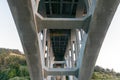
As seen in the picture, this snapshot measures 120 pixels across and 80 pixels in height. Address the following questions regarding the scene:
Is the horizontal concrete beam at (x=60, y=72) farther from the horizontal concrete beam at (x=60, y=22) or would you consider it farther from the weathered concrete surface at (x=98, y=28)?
the horizontal concrete beam at (x=60, y=22)

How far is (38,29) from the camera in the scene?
1079 centimetres

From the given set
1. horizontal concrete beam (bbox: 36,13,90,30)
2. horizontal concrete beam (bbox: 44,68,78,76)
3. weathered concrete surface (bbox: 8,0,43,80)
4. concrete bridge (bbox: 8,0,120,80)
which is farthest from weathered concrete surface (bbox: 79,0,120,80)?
horizontal concrete beam (bbox: 44,68,78,76)

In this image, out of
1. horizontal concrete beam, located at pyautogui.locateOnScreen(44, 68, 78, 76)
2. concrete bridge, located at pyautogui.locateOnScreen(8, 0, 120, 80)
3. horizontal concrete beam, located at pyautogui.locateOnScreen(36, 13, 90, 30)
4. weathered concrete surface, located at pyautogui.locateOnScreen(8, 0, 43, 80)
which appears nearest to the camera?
weathered concrete surface, located at pyautogui.locateOnScreen(8, 0, 43, 80)

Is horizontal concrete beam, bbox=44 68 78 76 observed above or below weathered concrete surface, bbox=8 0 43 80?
below

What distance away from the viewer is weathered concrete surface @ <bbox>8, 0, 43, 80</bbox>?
868cm

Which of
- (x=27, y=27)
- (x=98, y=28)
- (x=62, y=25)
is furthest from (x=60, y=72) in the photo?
(x=27, y=27)

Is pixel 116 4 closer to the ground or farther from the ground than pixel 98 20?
farther from the ground

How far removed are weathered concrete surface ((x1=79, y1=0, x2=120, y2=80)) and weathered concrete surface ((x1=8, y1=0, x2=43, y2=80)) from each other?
8.38 feet

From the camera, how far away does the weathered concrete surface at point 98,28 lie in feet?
28.7

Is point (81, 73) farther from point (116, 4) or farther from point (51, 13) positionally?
point (116, 4)

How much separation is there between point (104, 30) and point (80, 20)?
117 cm

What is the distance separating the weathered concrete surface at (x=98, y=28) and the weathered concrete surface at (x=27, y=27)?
2556 mm

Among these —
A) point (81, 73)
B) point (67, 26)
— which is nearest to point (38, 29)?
point (67, 26)

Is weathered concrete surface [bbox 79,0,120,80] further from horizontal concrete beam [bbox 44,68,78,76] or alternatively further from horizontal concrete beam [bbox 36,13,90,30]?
horizontal concrete beam [bbox 44,68,78,76]
